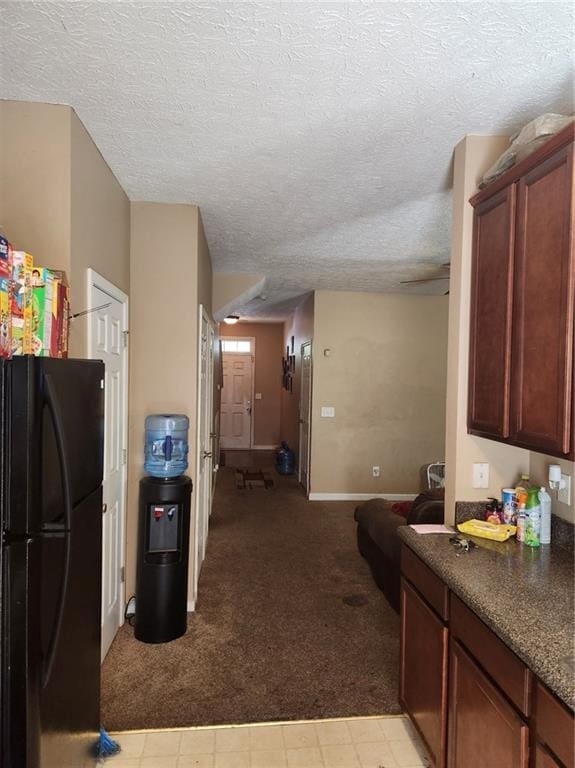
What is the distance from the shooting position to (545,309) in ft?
5.28

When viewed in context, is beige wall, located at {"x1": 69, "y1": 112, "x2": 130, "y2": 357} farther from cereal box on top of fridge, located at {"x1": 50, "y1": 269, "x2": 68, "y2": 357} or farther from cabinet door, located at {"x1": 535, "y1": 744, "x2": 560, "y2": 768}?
cabinet door, located at {"x1": 535, "y1": 744, "x2": 560, "y2": 768}

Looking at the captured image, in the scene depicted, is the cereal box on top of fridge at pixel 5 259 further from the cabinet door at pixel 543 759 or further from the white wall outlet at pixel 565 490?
the white wall outlet at pixel 565 490

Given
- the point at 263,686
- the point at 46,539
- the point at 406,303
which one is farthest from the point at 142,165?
the point at 406,303

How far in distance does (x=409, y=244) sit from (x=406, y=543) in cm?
272

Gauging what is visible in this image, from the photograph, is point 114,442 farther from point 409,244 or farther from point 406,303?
point 406,303

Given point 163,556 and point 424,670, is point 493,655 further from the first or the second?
point 163,556

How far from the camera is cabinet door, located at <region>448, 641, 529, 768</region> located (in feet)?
4.14

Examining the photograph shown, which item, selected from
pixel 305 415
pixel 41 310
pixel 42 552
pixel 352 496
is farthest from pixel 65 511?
pixel 305 415

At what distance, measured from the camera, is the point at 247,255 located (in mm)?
4426

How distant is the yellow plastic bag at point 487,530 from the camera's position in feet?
6.40

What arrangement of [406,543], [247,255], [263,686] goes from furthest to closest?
1. [247,255]
2. [263,686]
3. [406,543]

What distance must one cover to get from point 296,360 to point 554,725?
682 centimetres

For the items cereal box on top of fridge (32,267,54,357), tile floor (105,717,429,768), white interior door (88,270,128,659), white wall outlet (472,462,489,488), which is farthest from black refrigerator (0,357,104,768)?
white wall outlet (472,462,489,488)

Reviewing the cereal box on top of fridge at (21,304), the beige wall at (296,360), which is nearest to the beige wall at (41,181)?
the cereal box on top of fridge at (21,304)
